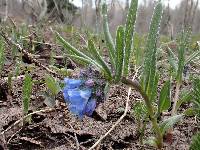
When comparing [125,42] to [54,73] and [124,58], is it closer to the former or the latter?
[124,58]

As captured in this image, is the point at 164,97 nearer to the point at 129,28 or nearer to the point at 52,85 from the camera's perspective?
the point at 129,28

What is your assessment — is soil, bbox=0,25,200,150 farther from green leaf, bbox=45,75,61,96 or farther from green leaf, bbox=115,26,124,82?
green leaf, bbox=115,26,124,82

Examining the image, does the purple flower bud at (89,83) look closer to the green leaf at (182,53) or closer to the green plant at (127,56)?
the green plant at (127,56)

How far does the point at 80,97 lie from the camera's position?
1.16 metres

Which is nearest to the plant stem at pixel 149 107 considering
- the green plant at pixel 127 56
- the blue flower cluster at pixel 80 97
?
the green plant at pixel 127 56

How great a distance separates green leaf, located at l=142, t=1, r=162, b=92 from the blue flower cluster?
22 cm

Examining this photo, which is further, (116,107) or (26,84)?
(116,107)

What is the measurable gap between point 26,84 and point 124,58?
2.05 ft

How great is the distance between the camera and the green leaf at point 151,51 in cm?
125

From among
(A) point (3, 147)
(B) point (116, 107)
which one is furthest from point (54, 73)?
(A) point (3, 147)

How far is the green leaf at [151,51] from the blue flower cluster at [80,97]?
0.22 m

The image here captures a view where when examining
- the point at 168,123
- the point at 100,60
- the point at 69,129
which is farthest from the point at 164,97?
the point at 69,129

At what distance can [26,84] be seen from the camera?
1.68 m

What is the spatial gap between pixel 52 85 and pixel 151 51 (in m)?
0.88
